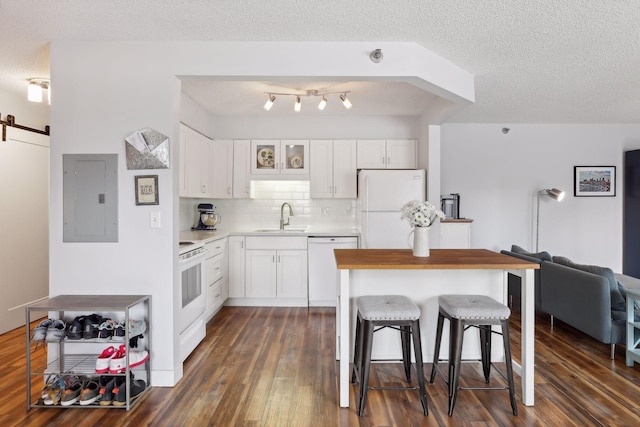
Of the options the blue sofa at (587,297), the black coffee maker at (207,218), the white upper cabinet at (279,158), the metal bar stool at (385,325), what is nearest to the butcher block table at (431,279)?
the metal bar stool at (385,325)

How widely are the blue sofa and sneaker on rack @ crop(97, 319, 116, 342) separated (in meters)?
3.76

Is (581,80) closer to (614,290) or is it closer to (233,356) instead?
(614,290)

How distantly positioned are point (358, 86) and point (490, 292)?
234 cm

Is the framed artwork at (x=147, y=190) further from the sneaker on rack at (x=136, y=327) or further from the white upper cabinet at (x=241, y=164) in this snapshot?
the white upper cabinet at (x=241, y=164)

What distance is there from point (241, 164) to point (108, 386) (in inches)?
121

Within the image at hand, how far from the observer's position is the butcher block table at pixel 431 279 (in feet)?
7.61

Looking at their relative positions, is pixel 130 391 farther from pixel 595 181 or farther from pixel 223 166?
pixel 595 181

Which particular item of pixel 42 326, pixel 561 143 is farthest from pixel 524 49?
pixel 42 326

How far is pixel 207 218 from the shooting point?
184 inches

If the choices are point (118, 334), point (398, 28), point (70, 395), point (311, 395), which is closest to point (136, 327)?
point (118, 334)

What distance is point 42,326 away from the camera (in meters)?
2.38

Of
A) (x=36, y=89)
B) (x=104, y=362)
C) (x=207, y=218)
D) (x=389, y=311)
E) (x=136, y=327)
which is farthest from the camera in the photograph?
(x=207, y=218)

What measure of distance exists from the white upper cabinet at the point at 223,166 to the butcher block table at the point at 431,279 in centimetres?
253

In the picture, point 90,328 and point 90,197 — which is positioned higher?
point 90,197
